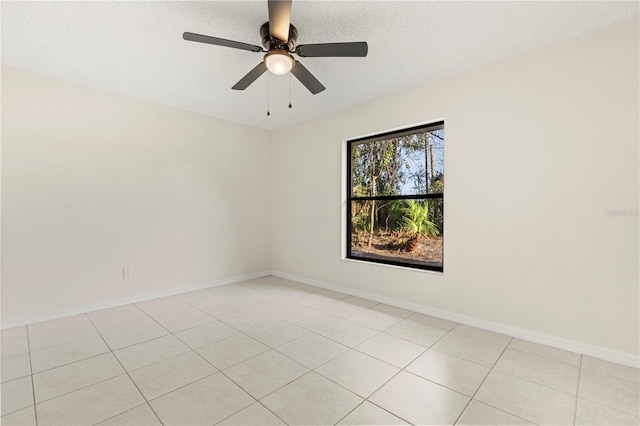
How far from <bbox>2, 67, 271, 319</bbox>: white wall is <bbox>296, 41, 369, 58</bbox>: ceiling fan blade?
2745 millimetres

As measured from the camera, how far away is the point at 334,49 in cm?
211

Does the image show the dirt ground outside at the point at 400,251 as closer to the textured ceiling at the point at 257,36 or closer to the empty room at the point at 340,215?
the empty room at the point at 340,215

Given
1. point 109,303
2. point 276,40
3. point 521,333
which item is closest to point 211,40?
point 276,40

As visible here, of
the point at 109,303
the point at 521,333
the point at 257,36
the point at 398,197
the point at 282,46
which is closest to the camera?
the point at 282,46

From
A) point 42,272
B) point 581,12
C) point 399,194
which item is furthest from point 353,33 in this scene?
point 42,272

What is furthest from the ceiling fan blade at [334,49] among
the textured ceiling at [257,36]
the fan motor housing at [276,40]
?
the textured ceiling at [257,36]

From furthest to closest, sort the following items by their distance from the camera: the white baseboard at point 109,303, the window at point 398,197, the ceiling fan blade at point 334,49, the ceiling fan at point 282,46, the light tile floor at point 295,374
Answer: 1. the window at point 398,197
2. the white baseboard at point 109,303
3. the ceiling fan blade at point 334,49
4. the ceiling fan at point 282,46
5. the light tile floor at point 295,374

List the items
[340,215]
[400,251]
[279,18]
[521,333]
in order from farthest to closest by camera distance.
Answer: [340,215], [400,251], [521,333], [279,18]

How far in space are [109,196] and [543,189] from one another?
4.58m

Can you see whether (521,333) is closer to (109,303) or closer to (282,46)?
(282,46)

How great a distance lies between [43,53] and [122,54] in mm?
710

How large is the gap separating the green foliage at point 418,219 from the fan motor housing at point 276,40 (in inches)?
89.1

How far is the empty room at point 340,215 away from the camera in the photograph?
1958mm

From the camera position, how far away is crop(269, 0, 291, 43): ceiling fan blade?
5.84 ft
